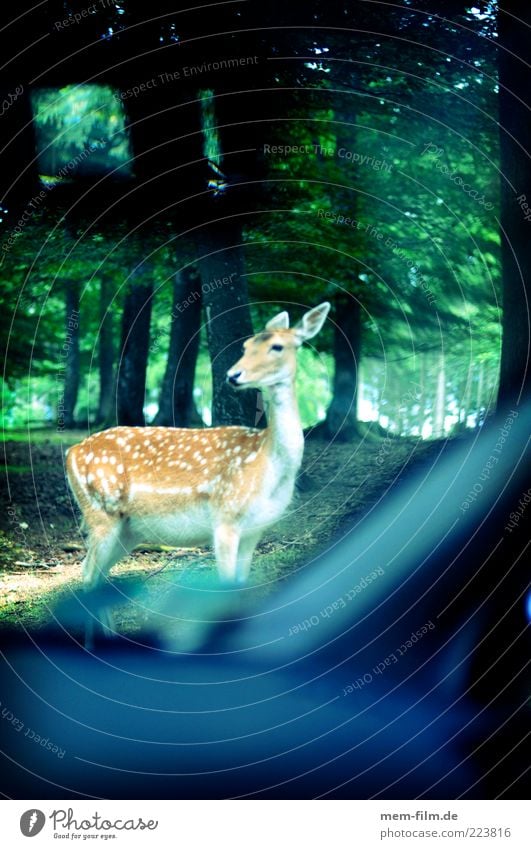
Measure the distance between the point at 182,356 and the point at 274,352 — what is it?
1.98 feet

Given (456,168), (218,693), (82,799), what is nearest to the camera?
(82,799)

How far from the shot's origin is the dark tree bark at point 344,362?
10.9 feet

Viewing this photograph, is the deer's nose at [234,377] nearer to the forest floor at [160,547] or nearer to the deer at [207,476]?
the deer at [207,476]

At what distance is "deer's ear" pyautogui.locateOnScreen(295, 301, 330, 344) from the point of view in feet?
9.46

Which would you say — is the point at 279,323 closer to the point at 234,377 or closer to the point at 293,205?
the point at 234,377

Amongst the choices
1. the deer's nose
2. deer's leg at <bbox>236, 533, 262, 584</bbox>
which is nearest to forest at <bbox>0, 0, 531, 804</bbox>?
deer's leg at <bbox>236, 533, 262, 584</bbox>

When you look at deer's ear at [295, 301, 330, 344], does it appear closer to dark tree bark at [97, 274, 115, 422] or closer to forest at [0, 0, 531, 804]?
forest at [0, 0, 531, 804]

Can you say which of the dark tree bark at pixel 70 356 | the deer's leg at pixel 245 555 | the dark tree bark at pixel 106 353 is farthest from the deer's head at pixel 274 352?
the dark tree bark at pixel 70 356

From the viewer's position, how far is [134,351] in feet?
11.3

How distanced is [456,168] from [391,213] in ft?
0.92

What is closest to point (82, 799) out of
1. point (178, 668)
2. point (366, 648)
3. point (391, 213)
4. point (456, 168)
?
point (178, 668)

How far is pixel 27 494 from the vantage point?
3371 millimetres

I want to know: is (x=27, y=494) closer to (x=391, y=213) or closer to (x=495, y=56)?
(x=391, y=213)

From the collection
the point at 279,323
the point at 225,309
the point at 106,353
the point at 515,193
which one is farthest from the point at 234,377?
the point at 515,193
